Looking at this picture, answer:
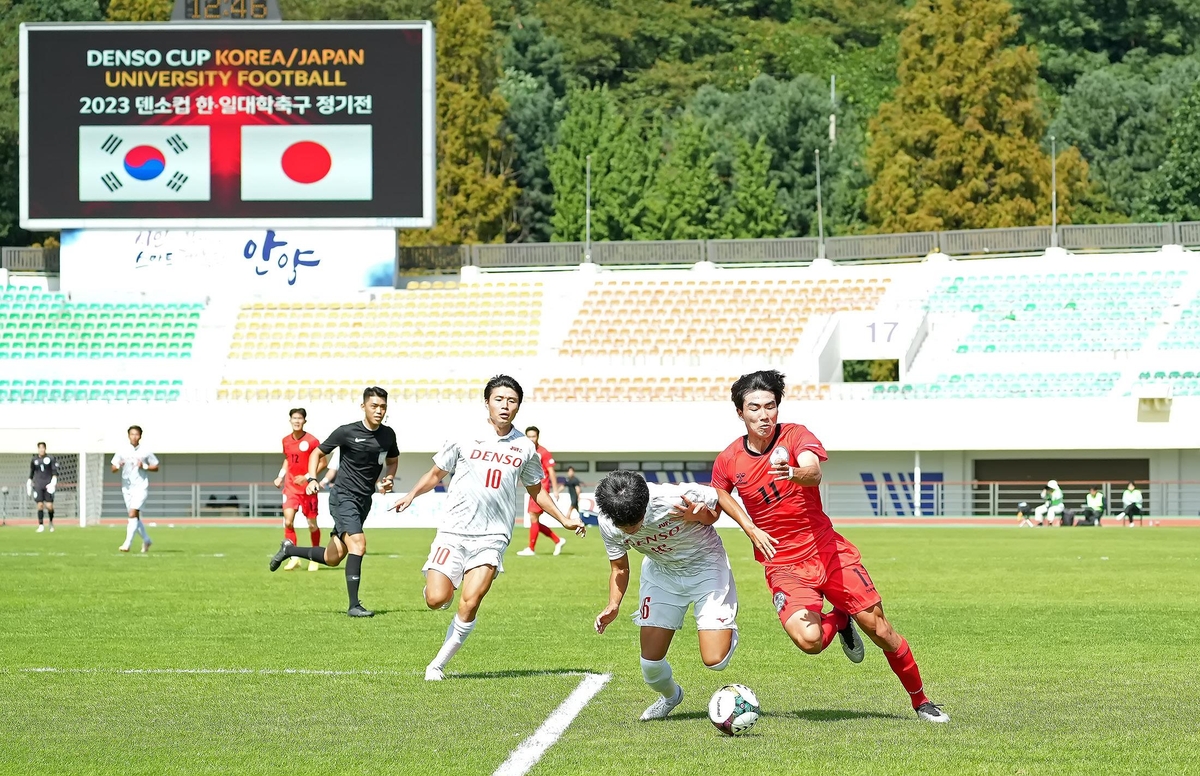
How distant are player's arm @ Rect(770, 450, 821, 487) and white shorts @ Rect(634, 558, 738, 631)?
0.82 meters

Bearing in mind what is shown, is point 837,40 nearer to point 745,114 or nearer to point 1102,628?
point 745,114

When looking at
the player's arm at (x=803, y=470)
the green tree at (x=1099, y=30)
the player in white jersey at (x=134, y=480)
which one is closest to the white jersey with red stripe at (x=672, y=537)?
the player's arm at (x=803, y=470)

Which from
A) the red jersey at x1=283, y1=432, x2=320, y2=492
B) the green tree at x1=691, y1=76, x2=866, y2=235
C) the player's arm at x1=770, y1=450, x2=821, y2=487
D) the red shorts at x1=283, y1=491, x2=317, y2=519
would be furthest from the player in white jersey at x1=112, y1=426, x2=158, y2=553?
the green tree at x1=691, y1=76, x2=866, y2=235

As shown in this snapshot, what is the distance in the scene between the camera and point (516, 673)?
36.1ft

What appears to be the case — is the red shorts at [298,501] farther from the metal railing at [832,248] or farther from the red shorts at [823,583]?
the metal railing at [832,248]

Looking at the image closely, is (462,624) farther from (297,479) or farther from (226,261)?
(226,261)

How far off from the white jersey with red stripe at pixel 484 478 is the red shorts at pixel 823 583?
268 cm

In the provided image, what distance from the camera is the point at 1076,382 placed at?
43.6 meters

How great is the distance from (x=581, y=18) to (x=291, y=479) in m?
59.9

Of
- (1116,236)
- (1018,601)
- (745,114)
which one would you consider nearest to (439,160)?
A: (745,114)

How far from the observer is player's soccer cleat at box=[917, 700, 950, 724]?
875 cm

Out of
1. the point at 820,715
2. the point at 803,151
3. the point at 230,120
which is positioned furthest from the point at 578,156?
the point at 820,715

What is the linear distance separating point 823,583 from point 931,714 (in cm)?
87

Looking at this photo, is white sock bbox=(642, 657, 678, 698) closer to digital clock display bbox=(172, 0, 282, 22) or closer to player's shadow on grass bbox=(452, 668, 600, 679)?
player's shadow on grass bbox=(452, 668, 600, 679)
